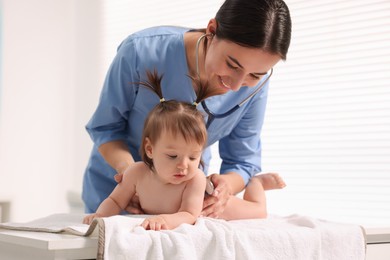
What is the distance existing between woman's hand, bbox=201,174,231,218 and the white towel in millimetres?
84

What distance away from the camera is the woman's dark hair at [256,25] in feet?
4.39

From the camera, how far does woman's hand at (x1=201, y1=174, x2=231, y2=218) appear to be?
4.63 feet

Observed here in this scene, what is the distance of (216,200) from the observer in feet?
4.65

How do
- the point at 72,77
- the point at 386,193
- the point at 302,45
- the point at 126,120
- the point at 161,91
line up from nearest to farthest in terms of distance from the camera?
the point at 161,91 < the point at 126,120 < the point at 386,193 < the point at 302,45 < the point at 72,77

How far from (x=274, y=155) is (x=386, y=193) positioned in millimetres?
475

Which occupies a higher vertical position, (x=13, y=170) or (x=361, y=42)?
(x=361, y=42)

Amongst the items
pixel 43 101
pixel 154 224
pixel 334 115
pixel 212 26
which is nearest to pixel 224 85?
pixel 212 26

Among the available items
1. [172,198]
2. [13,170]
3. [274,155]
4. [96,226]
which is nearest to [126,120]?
[172,198]

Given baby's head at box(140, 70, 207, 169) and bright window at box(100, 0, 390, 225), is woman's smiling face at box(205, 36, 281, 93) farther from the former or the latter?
bright window at box(100, 0, 390, 225)

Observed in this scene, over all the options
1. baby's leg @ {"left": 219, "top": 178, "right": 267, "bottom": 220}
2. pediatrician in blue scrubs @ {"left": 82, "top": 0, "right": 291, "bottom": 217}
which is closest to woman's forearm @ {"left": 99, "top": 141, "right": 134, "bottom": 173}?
pediatrician in blue scrubs @ {"left": 82, "top": 0, "right": 291, "bottom": 217}

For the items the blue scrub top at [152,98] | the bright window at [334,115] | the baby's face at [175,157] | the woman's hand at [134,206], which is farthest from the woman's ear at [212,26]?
the bright window at [334,115]

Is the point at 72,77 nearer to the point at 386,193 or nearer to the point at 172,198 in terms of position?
the point at 386,193

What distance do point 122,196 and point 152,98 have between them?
269 millimetres

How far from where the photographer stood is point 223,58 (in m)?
1.37
